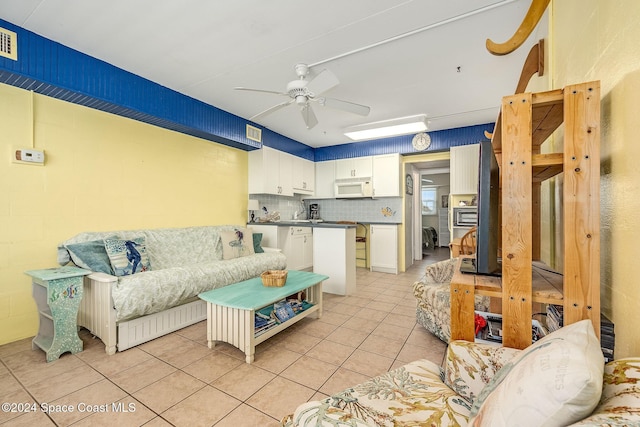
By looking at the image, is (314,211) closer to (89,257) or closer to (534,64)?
(89,257)

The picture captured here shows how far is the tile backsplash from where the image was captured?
550 cm

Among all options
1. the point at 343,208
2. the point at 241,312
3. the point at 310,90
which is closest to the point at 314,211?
the point at 343,208

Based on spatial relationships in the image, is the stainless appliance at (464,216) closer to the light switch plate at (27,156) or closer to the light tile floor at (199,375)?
the light tile floor at (199,375)

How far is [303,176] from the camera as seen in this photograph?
19.2 feet

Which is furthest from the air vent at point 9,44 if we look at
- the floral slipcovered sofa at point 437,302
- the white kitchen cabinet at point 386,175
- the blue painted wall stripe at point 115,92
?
the white kitchen cabinet at point 386,175

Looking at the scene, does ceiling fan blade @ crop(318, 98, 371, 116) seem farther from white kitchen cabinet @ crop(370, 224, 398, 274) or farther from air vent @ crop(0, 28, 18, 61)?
white kitchen cabinet @ crop(370, 224, 398, 274)

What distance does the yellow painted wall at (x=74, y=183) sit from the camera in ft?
7.99

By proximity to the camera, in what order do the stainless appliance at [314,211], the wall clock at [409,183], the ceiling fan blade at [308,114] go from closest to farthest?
the ceiling fan blade at [308,114] < the wall clock at [409,183] < the stainless appliance at [314,211]

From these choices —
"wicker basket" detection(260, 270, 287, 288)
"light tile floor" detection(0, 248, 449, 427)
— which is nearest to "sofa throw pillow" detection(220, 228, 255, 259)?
"light tile floor" detection(0, 248, 449, 427)

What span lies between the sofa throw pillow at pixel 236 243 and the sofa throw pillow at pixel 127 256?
100 centimetres

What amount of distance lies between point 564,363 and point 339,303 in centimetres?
303

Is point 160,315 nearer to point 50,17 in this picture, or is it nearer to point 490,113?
point 50,17

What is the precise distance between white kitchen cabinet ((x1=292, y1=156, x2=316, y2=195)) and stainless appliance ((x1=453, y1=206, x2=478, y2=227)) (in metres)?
2.96

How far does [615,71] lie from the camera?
3.29 ft
